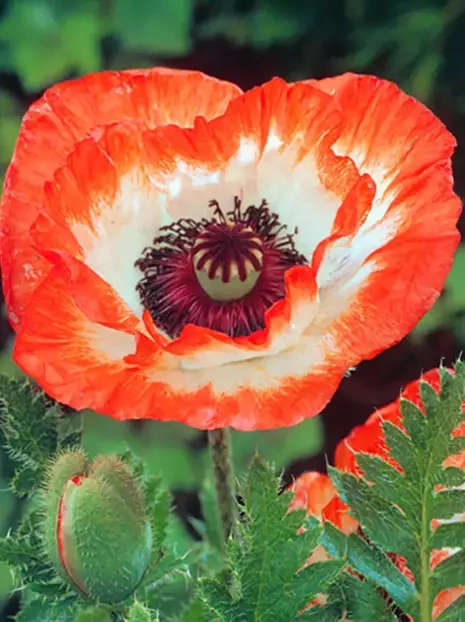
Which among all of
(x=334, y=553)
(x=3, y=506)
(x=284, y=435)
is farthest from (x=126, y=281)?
(x=284, y=435)

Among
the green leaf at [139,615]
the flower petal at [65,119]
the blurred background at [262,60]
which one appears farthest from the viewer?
the blurred background at [262,60]

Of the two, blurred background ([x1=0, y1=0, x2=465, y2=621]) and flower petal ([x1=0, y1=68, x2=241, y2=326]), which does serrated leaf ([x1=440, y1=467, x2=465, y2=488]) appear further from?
blurred background ([x1=0, y1=0, x2=465, y2=621])

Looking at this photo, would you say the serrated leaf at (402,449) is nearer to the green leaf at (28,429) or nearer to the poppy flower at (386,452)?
the poppy flower at (386,452)

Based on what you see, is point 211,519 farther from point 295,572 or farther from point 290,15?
point 290,15

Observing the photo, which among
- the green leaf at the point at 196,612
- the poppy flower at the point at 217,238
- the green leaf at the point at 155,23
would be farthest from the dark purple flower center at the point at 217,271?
the green leaf at the point at 155,23

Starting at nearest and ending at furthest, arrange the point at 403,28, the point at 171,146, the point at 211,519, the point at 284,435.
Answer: the point at 171,146
the point at 211,519
the point at 284,435
the point at 403,28

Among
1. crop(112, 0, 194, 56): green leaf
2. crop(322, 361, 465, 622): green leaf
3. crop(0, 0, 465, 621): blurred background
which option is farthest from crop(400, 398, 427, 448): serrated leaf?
crop(112, 0, 194, 56): green leaf

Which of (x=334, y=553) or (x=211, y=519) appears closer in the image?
(x=334, y=553)
